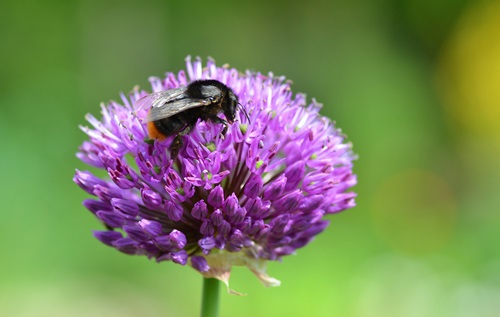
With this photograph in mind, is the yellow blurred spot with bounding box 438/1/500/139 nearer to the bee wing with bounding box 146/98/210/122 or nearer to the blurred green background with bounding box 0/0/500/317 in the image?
the blurred green background with bounding box 0/0/500/317

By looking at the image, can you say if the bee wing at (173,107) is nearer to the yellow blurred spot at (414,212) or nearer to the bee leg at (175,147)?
the bee leg at (175,147)

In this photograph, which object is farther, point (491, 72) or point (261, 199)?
point (491, 72)

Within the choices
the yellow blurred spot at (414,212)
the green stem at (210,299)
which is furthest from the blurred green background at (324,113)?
the green stem at (210,299)

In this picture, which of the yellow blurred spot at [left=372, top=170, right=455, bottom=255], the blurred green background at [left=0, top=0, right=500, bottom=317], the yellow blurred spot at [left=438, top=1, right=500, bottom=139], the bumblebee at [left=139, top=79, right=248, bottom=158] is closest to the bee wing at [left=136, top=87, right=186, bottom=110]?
the bumblebee at [left=139, top=79, right=248, bottom=158]

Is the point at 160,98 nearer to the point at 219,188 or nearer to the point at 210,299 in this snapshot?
the point at 219,188

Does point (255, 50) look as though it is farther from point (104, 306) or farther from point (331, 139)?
point (331, 139)

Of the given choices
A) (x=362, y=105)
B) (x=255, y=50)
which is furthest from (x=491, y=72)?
(x=255, y=50)
